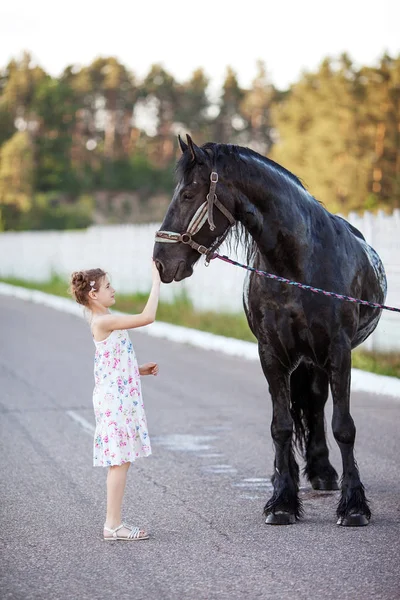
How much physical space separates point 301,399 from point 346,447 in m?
1.07

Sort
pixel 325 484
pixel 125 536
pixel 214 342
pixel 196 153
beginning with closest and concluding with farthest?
pixel 125 536 < pixel 196 153 < pixel 325 484 < pixel 214 342

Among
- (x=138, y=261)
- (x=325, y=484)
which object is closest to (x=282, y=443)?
(x=325, y=484)

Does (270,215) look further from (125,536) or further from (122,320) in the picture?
(125,536)

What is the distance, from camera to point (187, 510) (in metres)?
6.48

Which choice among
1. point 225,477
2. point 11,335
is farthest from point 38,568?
point 11,335

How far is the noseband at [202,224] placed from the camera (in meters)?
5.95

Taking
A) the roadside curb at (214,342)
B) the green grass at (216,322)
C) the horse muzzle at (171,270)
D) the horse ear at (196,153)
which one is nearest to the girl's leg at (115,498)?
the horse muzzle at (171,270)

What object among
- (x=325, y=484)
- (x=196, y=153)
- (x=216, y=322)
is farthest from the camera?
(x=216, y=322)

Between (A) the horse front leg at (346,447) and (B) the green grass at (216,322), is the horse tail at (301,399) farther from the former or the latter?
(B) the green grass at (216,322)

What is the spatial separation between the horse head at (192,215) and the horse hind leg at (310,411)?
1.55m

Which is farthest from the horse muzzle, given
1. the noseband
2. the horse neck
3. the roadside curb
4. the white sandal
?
the roadside curb

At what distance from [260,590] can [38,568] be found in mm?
1112

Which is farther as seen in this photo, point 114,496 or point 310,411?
point 310,411

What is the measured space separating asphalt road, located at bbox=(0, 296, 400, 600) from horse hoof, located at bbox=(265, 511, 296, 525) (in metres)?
0.05
